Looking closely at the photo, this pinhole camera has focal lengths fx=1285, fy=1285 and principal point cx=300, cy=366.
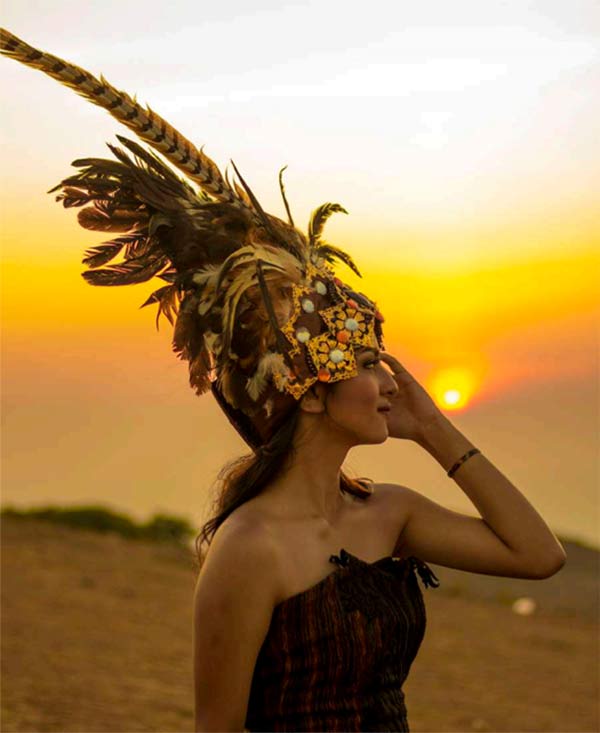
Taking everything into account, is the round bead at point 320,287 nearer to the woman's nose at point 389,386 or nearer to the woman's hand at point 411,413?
the woman's nose at point 389,386

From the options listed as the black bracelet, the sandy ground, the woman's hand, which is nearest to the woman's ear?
the woman's hand

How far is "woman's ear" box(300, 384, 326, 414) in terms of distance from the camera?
3357 mm

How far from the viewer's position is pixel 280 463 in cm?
337

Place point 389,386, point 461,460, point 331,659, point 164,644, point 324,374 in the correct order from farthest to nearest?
point 164,644
point 461,460
point 389,386
point 324,374
point 331,659

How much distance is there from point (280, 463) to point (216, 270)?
1.74 feet

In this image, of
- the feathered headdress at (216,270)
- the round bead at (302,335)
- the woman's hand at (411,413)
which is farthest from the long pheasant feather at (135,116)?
the woman's hand at (411,413)

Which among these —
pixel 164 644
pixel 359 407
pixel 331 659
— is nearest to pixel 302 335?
pixel 359 407

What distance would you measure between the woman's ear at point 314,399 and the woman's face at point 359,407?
13 millimetres

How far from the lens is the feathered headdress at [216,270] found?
10.8ft

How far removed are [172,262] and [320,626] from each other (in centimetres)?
102

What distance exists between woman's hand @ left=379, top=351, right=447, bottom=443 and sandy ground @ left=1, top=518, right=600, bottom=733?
5.11 m

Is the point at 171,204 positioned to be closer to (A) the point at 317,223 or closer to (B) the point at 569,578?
(A) the point at 317,223

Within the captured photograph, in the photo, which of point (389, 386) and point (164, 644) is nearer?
point (389, 386)

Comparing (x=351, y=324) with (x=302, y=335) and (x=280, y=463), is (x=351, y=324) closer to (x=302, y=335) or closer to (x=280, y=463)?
(x=302, y=335)
